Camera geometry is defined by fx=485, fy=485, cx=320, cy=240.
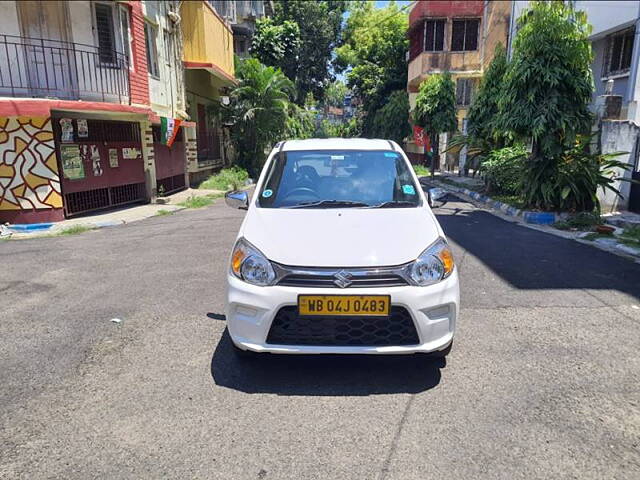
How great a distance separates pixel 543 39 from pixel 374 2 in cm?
3672

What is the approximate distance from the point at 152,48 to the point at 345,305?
14538 mm

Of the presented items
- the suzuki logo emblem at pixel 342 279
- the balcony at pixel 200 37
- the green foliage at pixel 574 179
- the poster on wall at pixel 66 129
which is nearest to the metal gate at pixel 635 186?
the green foliage at pixel 574 179

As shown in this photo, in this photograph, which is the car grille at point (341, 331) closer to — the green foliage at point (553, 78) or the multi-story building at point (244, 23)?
the green foliage at point (553, 78)

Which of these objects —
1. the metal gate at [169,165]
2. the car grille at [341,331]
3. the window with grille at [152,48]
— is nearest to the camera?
the car grille at [341,331]

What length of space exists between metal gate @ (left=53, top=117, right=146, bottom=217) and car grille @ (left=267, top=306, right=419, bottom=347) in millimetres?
9557

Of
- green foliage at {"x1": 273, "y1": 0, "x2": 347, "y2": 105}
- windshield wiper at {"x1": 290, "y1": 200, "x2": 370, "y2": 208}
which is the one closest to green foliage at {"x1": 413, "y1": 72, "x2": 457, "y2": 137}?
green foliage at {"x1": 273, "y1": 0, "x2": 347, "y2": 105}

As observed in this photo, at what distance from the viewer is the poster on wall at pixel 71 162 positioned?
10906mm

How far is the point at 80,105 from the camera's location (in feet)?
33.9

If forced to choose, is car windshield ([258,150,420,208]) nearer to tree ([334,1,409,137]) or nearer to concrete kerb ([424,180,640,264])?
concrete kerb ([424,180,640,264])

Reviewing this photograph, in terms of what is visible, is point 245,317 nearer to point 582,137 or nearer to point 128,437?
point 128,437

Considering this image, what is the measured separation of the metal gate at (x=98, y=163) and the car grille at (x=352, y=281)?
9590 mm

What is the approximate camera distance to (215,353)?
4.02 meters

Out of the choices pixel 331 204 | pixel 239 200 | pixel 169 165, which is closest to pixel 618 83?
pixel 169 165

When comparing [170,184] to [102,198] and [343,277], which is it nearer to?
[102,198]
